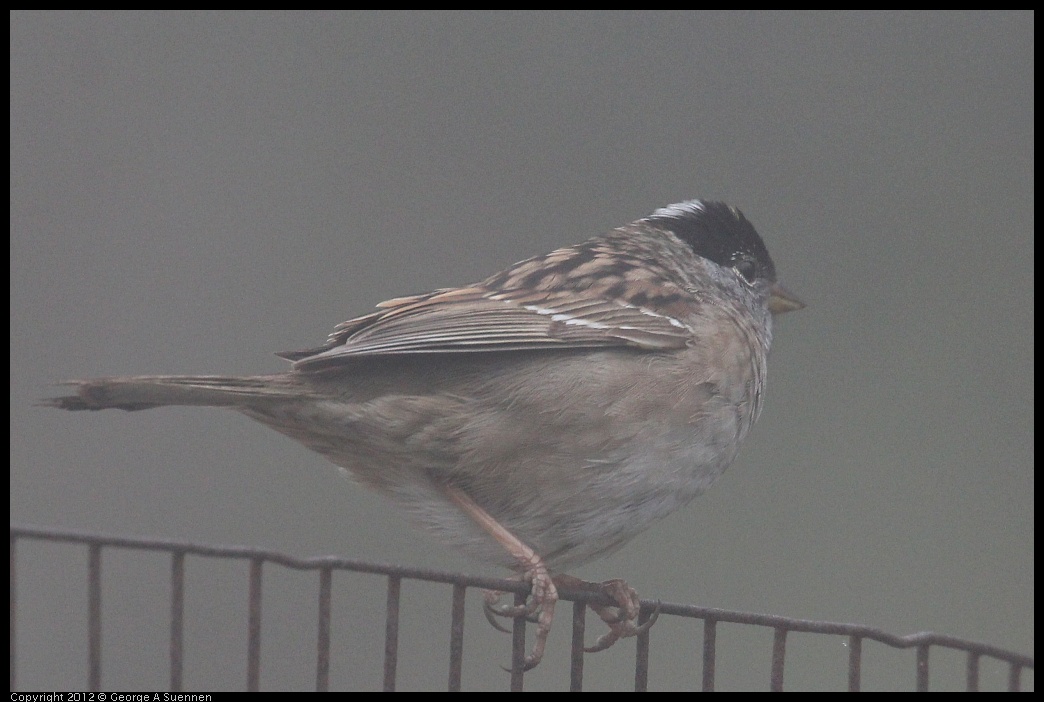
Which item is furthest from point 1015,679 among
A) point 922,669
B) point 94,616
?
point 94,616

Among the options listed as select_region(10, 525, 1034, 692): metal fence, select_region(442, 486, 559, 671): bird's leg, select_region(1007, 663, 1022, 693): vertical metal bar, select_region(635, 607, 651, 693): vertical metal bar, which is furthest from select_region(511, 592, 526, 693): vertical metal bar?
select_region(1007, 663, 1022, 693): vertical metal bar

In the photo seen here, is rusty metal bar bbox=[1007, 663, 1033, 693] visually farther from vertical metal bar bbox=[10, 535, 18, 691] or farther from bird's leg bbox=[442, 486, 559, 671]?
vertical metal bar bbox=[10, 535, 18, 691]

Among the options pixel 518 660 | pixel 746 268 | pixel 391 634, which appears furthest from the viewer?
pixel 746 268

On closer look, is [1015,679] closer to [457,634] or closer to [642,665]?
[642,665]

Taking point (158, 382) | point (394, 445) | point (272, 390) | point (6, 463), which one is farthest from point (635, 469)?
point (6, 463)

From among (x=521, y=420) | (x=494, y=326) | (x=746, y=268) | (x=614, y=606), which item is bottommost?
(x=614, y=606)
